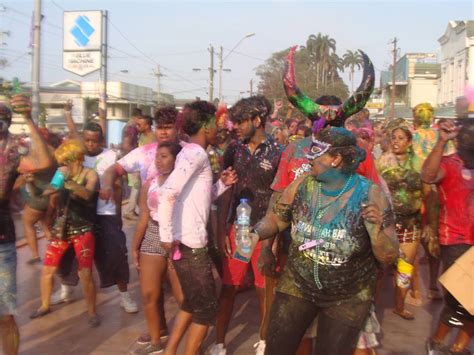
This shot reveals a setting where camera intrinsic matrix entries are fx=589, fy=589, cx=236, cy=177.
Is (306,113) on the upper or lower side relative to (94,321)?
upper

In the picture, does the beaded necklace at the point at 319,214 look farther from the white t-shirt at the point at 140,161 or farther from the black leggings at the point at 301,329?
the white t-shirt at the point at 140,161

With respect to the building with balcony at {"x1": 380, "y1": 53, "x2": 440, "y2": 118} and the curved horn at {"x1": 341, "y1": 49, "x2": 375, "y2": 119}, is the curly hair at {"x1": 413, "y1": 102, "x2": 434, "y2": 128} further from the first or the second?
the building with balcony at {"x1": 380, "y1": 53, "x2": 440, "y2": 118}

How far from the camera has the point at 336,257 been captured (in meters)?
3.25

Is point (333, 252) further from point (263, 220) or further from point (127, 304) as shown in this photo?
point (127, 304)

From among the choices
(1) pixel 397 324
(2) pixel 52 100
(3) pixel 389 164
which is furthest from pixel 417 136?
(2) pixel 52 100

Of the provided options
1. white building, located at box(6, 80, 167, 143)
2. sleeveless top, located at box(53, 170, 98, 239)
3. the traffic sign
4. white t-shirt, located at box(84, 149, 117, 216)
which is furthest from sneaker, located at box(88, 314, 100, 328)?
white building, located at box(6, 80, 167, 143)

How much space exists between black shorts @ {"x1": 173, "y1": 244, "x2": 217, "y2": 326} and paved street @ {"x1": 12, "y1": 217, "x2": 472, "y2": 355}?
987 millimetres

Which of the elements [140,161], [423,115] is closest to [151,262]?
[140,161]

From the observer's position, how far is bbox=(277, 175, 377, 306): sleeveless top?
10.7 feet

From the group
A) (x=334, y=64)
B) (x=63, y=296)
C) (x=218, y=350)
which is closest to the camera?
(x=218, y=350)

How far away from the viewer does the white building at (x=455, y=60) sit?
120 ft

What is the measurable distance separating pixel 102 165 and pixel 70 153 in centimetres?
55

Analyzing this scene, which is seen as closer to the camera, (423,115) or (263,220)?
(263,220)

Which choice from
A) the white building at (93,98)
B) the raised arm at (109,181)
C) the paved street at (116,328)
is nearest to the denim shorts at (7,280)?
the raised arm at (109,181)
